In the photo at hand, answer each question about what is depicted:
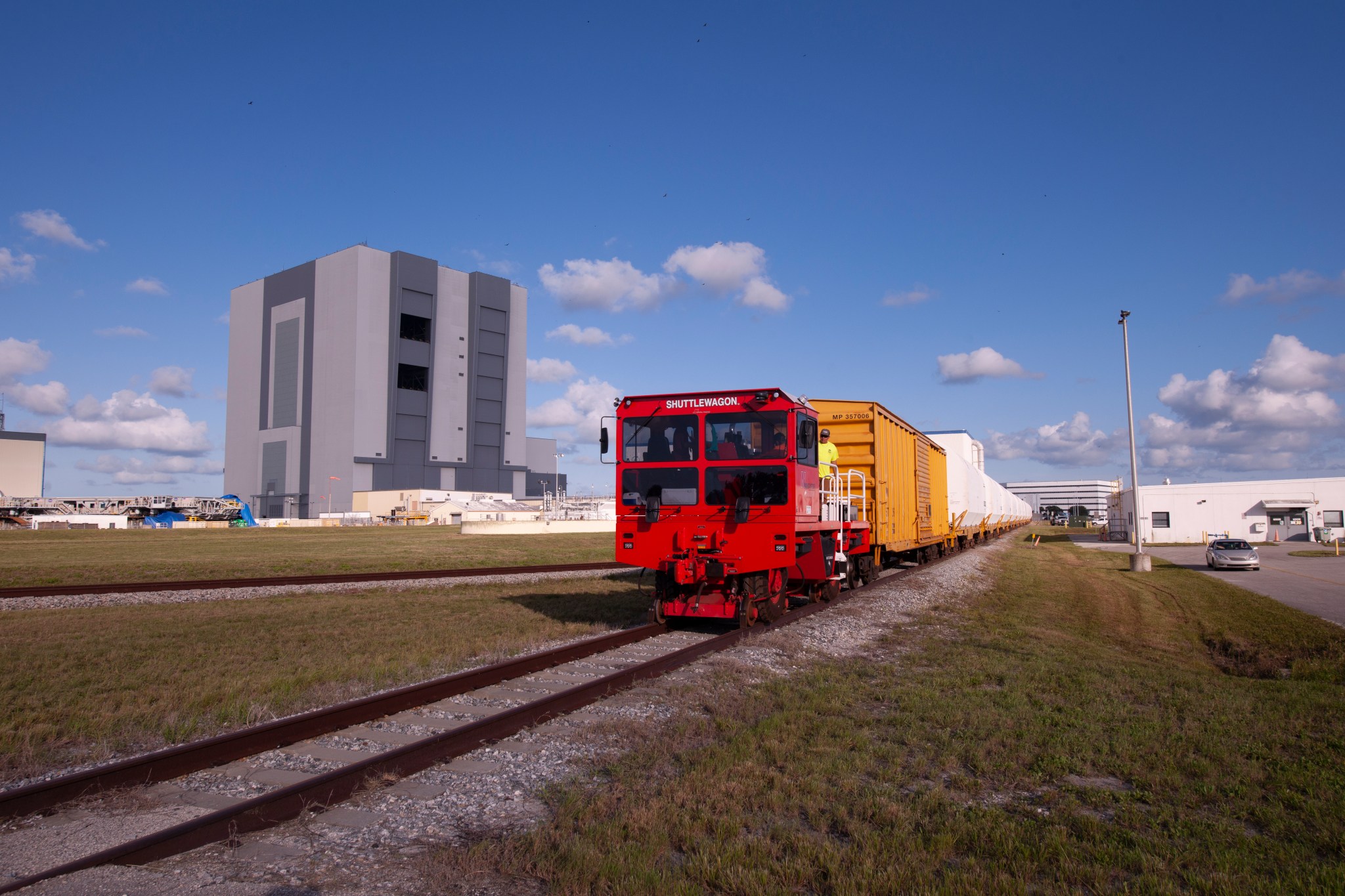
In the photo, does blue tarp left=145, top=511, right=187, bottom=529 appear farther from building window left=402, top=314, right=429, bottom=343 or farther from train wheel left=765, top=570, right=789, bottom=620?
train wheel left=765, top=570, right=789, bottom=620

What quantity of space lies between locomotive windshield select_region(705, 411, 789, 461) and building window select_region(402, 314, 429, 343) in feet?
274

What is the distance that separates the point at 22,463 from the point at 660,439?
435 feet

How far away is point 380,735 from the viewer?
22.9ft

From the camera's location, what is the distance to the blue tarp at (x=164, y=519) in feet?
253

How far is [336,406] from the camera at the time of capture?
3391 inches

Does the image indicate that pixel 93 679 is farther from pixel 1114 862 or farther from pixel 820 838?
pixel 1114 862

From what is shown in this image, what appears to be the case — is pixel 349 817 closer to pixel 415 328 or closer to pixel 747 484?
pixel 747 484

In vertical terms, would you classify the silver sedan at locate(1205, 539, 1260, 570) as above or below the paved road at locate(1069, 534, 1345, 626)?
above

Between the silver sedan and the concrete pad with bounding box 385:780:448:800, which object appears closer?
the concrete pad with bounding box 385:780:448:800

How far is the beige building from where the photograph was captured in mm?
109562

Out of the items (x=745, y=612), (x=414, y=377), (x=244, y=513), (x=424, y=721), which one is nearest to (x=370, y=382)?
(x=414, y=377)

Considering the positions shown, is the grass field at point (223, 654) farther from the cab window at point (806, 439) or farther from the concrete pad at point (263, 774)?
the cab window at point (806, 439)

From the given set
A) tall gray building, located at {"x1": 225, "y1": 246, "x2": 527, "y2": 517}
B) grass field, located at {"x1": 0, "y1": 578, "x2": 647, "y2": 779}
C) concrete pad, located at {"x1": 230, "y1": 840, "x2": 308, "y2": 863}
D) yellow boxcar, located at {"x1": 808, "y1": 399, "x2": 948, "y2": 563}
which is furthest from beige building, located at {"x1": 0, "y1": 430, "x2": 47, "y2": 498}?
concrete pad, located at {"x1": 230, "y1": 840, "x2": 308, "y2": 863}

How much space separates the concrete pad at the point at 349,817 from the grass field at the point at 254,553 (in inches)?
→ 868
